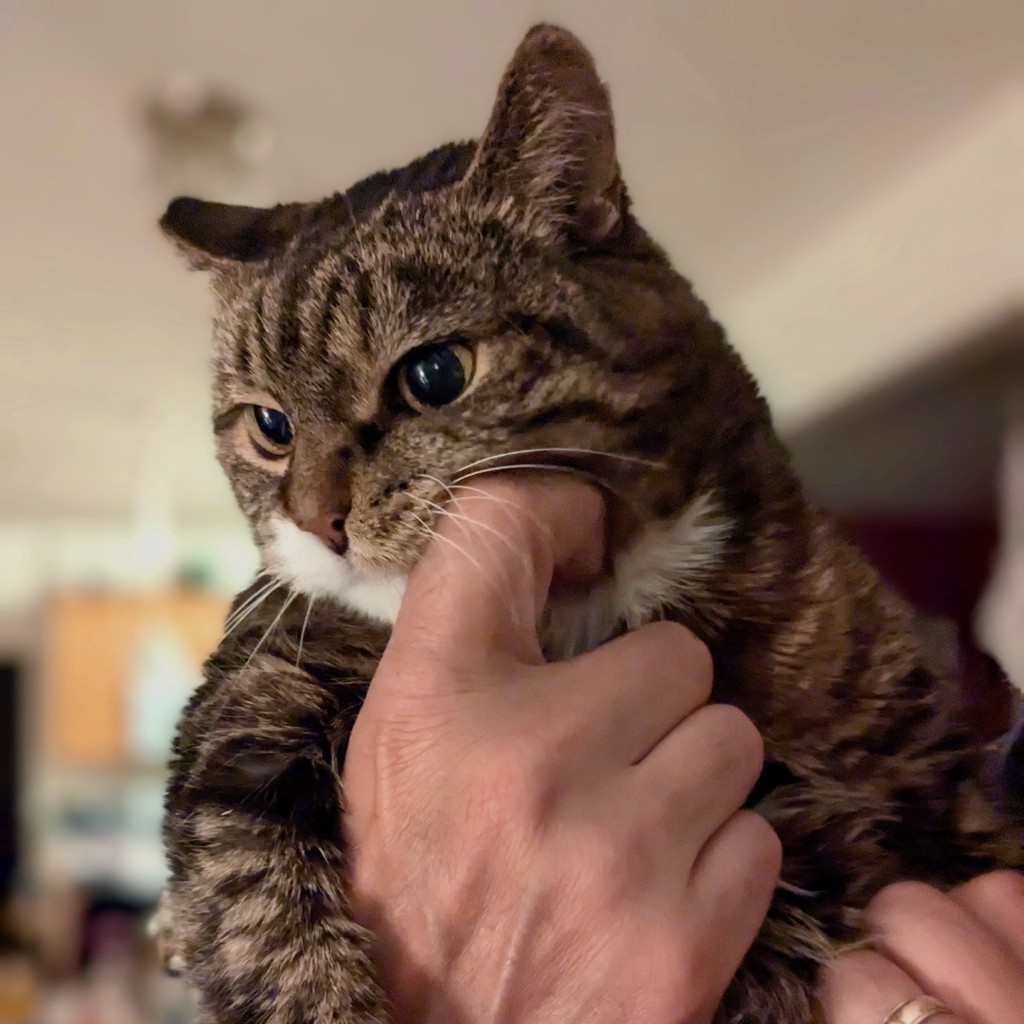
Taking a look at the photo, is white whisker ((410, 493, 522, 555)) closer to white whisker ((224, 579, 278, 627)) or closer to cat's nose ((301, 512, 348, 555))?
cat's nose ((301, 512, 348, 555))

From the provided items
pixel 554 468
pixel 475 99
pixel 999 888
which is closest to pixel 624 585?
pixel 554 468

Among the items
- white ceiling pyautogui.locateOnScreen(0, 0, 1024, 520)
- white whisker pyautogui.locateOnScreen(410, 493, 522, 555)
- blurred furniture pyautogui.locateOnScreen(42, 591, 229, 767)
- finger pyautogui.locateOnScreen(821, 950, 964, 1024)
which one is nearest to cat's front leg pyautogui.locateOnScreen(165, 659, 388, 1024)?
white whisker pyautogui.locateOnScreen(410, 493, 522, 555)

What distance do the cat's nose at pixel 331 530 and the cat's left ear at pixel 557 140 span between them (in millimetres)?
257

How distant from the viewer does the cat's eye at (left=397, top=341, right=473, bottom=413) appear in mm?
595

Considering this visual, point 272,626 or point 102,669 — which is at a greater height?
point 272,626

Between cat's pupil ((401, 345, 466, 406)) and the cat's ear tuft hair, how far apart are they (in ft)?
0.71

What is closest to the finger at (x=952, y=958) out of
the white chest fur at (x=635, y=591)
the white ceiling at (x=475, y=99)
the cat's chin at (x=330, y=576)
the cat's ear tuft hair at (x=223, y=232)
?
the white chest fur at (x=635, y=591)

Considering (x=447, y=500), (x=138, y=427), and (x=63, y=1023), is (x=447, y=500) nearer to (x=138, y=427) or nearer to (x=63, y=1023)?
(x=138, y=427)

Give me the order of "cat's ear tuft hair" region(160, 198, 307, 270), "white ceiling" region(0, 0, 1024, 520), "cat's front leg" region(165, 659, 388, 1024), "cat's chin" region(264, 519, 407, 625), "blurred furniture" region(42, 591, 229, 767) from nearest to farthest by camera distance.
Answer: "cat's front leg" region(165, 659, 388, 1024) < "cat's chin" region(264, 519, 407, 625) < "cat's ear tuft hair" region(160, 198, 307, 270) < "white ceiling" region(0, 0, 1024, 520) < "blurred furniture" region(42, 591, 229, 767)

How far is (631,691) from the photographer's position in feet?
1.86

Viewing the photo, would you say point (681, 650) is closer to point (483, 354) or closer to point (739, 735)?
point (739, 735)

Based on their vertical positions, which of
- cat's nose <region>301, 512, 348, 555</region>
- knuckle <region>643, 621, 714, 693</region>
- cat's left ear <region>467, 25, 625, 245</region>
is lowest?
knuckle <region>643, 621, 714, 693</region>

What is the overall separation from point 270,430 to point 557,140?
296mm

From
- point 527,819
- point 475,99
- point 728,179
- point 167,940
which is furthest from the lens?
point 728,179
